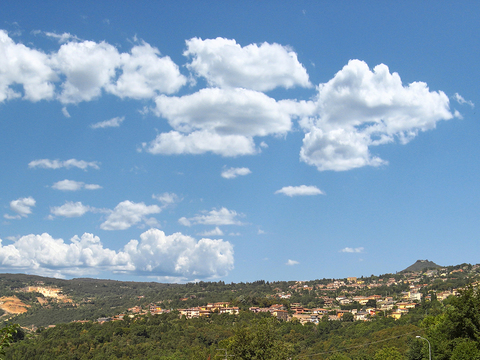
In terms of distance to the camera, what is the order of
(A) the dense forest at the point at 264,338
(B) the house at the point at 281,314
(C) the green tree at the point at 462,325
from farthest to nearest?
(B) the house at the point at 281,314
(A) the dense forest at the point at 264,338
(C) the green tree at the point at 462,325

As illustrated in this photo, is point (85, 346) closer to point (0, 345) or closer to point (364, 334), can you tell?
point (364, 334)


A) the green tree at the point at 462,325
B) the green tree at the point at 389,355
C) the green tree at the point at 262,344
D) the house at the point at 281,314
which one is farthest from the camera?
the house at the point at 281,314

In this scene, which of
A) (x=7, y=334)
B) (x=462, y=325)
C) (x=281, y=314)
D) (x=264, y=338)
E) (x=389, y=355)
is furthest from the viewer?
(x=281, y=314)

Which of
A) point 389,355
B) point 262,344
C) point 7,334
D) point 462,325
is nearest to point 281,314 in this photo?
point 389,355

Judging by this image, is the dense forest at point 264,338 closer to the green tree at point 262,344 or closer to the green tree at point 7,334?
the green tree at point 262,344

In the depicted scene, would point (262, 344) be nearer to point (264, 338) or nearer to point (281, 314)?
point (264, 338)

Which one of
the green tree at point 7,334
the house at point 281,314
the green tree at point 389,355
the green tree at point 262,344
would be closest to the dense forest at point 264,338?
the green tree at point 262,344

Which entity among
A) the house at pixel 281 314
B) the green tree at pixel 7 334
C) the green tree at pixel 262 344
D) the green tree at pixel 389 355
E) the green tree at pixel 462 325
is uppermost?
the green tree at pixel 7 334

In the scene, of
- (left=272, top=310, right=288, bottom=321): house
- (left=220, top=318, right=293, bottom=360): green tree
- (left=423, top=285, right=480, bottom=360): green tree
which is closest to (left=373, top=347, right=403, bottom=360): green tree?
(left=423, top=285, right=480, bottom=360): green tree

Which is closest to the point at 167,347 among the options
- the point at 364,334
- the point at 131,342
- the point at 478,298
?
the point at 131,342

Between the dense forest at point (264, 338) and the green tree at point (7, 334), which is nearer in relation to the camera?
the green tree at point (7, 334)

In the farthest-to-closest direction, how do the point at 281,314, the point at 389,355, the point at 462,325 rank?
1. the point at 281,314
2. the point at 389,355
3. the point at 462,325

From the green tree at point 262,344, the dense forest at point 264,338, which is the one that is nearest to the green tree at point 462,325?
the dense forest at point 264,338

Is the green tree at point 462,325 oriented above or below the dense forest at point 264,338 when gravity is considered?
above
